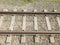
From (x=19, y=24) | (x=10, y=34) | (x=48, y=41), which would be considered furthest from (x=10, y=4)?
(x=48, y=41)

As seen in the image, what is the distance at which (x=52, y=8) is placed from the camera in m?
6.73

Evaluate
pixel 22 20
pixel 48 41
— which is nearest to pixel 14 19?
pixel 22 20

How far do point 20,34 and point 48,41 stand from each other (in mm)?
812

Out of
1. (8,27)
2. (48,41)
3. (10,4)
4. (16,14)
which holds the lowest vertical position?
(48,41)

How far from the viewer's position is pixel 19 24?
5680mm

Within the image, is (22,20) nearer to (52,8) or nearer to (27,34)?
(27,34)

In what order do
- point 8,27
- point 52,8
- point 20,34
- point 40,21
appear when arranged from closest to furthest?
1. point 20,34
2. point 8,27
3. point 40,21
4. point 52,8

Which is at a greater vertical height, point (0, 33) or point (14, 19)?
point (14, 19)

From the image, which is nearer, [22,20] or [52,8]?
[22,20]

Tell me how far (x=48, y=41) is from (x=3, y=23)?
1.67 metres

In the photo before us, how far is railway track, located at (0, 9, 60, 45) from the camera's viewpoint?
4.91m

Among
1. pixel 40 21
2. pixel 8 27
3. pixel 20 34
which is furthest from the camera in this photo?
pixel 40 21

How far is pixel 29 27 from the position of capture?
18.2 ft

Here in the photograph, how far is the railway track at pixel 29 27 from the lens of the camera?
491 cm
